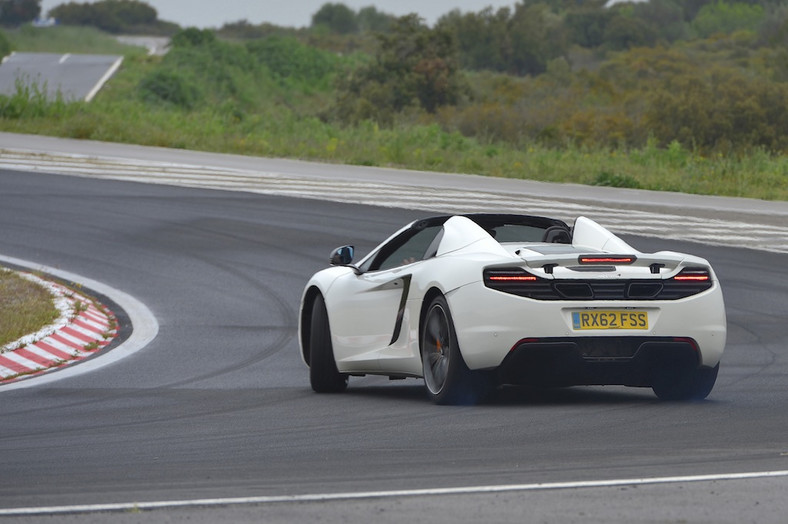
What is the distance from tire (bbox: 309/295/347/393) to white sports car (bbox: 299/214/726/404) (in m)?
1.05

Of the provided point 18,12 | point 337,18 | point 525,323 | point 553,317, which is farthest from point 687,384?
point 337,18

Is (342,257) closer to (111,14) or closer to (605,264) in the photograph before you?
(605,264)

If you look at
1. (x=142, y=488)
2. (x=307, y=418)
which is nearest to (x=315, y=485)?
(x=142, y=488)

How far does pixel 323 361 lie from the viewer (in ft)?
33.6

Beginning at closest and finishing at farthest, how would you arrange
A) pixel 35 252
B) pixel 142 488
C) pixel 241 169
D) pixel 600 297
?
pixel 142 488, pixel 600 297, pixel 35 252, pixel 241 169

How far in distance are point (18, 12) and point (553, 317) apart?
5674 inches

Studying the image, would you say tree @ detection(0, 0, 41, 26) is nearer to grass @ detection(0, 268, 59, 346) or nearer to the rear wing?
grass @ detection(0, 268, 59, 346)

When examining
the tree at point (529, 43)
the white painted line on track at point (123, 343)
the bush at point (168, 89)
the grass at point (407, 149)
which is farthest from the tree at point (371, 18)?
the white painted line on track at point (123, 343)

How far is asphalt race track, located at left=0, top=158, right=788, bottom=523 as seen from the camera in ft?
18.2

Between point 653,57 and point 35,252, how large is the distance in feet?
220

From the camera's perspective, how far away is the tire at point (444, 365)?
841 cm

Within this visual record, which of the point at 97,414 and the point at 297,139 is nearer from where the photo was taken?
the point at 97,414

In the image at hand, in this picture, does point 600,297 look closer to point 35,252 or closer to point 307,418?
point 307,418

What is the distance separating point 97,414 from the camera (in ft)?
28.7
